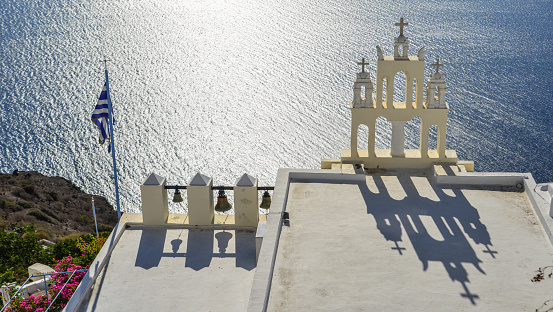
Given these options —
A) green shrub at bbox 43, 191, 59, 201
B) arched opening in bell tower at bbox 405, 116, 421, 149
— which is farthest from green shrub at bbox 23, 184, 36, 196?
arched opening in bell tower at bbox 405, 116, 421, 149

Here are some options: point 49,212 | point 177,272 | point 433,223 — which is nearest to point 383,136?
point 49,212

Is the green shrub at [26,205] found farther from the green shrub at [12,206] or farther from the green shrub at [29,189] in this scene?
the green shrub at [29,189]

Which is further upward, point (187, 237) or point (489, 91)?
point (187, 237)

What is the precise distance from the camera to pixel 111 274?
59.6 ft

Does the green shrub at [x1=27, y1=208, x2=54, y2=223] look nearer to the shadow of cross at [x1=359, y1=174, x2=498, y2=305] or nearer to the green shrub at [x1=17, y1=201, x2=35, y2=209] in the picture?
the green shrub at [x1=17, y1=201, x2=35, y2=209]

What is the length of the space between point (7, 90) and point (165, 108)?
84.3ft

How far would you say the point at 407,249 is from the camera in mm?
16188

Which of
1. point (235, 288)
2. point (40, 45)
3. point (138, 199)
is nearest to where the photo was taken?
point (235, 288)

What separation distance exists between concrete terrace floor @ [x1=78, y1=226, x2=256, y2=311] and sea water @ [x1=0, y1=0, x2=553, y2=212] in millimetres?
47674

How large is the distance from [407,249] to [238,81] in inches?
2940

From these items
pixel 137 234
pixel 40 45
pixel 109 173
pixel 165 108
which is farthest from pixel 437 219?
pixel 40 45

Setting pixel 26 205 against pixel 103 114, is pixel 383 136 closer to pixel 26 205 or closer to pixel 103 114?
pixel 26 205

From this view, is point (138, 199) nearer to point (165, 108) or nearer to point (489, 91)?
point (165, 108)

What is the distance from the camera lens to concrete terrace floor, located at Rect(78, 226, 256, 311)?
16.8 m
